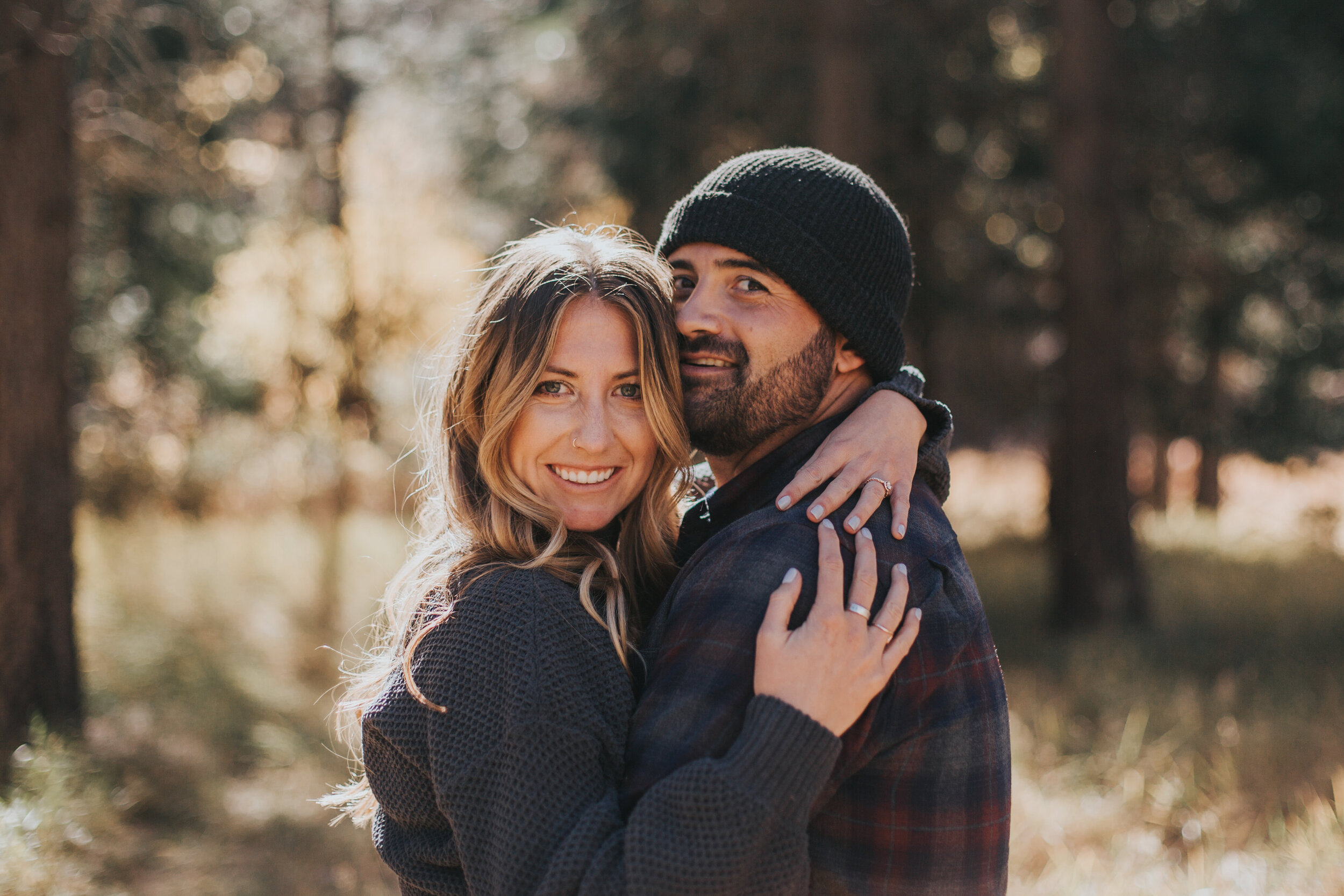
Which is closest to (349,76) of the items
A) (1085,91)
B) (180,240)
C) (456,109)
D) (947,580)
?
(456,109)

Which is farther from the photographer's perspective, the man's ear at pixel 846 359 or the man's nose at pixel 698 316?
the man's ear at pixel 846 359

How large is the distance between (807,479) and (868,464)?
0.13m

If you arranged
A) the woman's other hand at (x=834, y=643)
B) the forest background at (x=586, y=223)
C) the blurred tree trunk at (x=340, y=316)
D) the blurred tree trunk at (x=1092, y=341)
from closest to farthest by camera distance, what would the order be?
1. the woman's other hand at (x=834, y=643)
2. the forest background at (x=586, y=223)
3. the blurred tree trunk at (x=1092, y=341)
4. the blurred tree trunk at (x=340, y=316)

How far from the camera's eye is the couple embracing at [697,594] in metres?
1.73

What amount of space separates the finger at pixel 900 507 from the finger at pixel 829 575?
166 mm

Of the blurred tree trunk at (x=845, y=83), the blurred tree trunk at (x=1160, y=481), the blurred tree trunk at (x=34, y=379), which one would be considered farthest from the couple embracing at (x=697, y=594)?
the blurred tree trunk at (x=1160, y=481)

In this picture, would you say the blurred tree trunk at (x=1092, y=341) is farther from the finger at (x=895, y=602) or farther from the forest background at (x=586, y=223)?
the finger at (x=895, y=602)

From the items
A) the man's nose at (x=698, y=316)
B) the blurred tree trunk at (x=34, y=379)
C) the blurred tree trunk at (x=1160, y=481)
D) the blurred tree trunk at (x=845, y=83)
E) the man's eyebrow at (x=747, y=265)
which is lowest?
the blurred tree trunk at (x=1160, y=481)

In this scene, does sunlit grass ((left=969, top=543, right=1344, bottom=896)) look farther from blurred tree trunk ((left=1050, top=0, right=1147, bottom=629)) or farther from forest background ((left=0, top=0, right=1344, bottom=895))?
blurred tree trunk ((left=1050, top=0, right=1147, bottom=629))

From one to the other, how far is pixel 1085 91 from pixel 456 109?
26.8ft

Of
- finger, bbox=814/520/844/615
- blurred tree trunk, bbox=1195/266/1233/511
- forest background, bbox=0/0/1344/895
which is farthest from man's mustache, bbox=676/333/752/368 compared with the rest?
blurred tree trunk, bbox=1195/266/1233/511

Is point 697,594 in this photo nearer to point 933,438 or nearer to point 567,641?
point 567,641

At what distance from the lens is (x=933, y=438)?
2.56 m

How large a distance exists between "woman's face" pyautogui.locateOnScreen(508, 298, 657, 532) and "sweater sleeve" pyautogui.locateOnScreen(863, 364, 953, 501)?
0.65 metres
